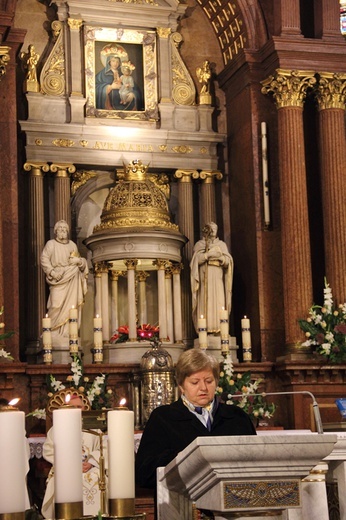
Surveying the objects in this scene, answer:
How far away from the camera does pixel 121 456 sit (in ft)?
11.0

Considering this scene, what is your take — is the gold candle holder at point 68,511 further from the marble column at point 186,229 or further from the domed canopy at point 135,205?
the marble column at point 186,229

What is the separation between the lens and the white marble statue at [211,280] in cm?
1493

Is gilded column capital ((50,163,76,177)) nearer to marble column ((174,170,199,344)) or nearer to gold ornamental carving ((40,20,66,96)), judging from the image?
gold ornamental carving ((40,20,66,96))

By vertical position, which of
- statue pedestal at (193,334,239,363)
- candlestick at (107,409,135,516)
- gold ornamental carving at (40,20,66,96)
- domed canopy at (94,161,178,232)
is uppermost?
gold ornamental carving at (40,20,66,96)

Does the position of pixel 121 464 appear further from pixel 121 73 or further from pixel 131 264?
pixel 121 73

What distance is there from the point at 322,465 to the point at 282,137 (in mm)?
8371

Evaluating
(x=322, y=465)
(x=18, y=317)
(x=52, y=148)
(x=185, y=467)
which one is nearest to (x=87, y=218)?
(x=52, y=148)

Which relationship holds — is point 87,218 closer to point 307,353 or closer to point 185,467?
point 307,353

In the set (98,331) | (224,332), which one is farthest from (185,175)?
(98,331)

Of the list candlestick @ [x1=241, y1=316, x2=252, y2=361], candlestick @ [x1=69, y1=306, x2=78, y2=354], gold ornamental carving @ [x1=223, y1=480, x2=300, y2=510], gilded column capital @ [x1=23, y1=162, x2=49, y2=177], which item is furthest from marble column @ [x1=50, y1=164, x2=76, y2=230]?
gold ornamental carving @ [x1=223, y1=480, x2=300, y2=510]

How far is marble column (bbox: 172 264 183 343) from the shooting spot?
590 inches

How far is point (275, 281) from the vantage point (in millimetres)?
15203

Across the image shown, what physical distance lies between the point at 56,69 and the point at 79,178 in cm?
174

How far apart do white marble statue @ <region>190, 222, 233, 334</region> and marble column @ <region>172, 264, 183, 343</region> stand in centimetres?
23
